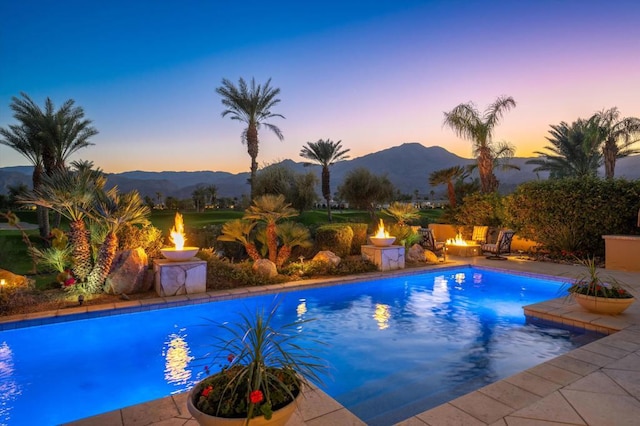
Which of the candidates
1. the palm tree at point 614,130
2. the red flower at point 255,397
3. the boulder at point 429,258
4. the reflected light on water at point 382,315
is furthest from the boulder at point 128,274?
the palm tree at point 614,130

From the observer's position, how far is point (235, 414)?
2.15 meters

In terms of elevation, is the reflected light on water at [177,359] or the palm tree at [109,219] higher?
the palm tree at [109,219]

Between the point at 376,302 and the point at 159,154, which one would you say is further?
the point at 159,154

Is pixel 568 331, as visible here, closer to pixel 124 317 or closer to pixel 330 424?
pixel 330 424

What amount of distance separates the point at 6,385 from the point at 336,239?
368 inches

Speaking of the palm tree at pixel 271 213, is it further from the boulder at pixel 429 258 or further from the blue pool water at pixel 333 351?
the boulder at pixel 429 258

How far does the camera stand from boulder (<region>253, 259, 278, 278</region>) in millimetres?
9156

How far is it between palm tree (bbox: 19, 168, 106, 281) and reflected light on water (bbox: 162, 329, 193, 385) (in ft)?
10.6

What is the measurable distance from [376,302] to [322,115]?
57.8ft

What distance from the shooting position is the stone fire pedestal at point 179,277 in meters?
7.69

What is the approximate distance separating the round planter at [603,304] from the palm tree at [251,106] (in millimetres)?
20196

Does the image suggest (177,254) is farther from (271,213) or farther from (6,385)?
(6,385)

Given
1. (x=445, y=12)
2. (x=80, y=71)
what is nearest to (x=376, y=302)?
(x=445, y=12)

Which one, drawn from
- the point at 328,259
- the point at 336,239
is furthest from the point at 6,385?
the point at 336,239
